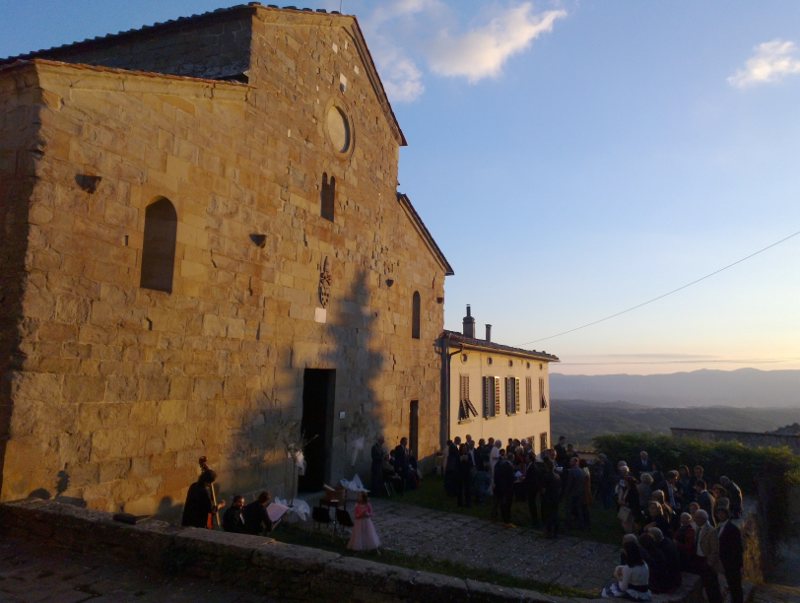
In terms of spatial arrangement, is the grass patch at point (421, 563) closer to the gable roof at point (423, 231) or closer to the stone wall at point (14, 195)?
the stone wall at point (14, 195)

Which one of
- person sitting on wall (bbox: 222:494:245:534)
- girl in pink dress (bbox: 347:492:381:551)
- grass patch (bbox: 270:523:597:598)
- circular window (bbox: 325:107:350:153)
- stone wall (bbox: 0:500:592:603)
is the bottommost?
grass patch (bbox: 270:523:597:598)

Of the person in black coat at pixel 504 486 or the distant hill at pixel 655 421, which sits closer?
the person in black coat at pixel 504 486

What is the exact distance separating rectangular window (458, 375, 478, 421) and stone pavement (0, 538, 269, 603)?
1448 cm

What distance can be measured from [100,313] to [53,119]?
248 cm

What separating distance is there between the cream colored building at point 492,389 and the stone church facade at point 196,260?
3449 mm

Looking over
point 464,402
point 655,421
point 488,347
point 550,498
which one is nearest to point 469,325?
point 488,347

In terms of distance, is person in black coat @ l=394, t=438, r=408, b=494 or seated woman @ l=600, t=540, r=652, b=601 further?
person in black coat @ l=394, t=438, r=408, b=494

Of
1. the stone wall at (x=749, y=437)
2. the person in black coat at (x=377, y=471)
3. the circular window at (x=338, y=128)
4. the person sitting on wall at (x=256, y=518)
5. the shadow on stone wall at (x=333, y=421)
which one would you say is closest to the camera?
the person sitting on wall at (x=256, y=518)

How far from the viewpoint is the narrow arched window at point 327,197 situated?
12.6 metres

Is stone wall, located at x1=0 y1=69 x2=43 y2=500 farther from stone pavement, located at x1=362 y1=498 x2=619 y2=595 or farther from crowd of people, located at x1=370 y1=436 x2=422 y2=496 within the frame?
crowd of people, located at x1=370 y1=436 x2=422 y2=496

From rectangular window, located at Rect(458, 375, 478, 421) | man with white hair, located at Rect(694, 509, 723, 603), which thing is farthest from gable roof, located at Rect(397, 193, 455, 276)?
man with white hair, located at Rect(694, 509, 723, 603)

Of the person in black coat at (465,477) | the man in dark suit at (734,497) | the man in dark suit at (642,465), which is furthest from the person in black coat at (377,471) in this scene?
the man in dark suit at (734,497)

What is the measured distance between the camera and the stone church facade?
6.54 metres

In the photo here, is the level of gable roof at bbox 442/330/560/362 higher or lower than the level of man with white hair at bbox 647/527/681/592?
higher
